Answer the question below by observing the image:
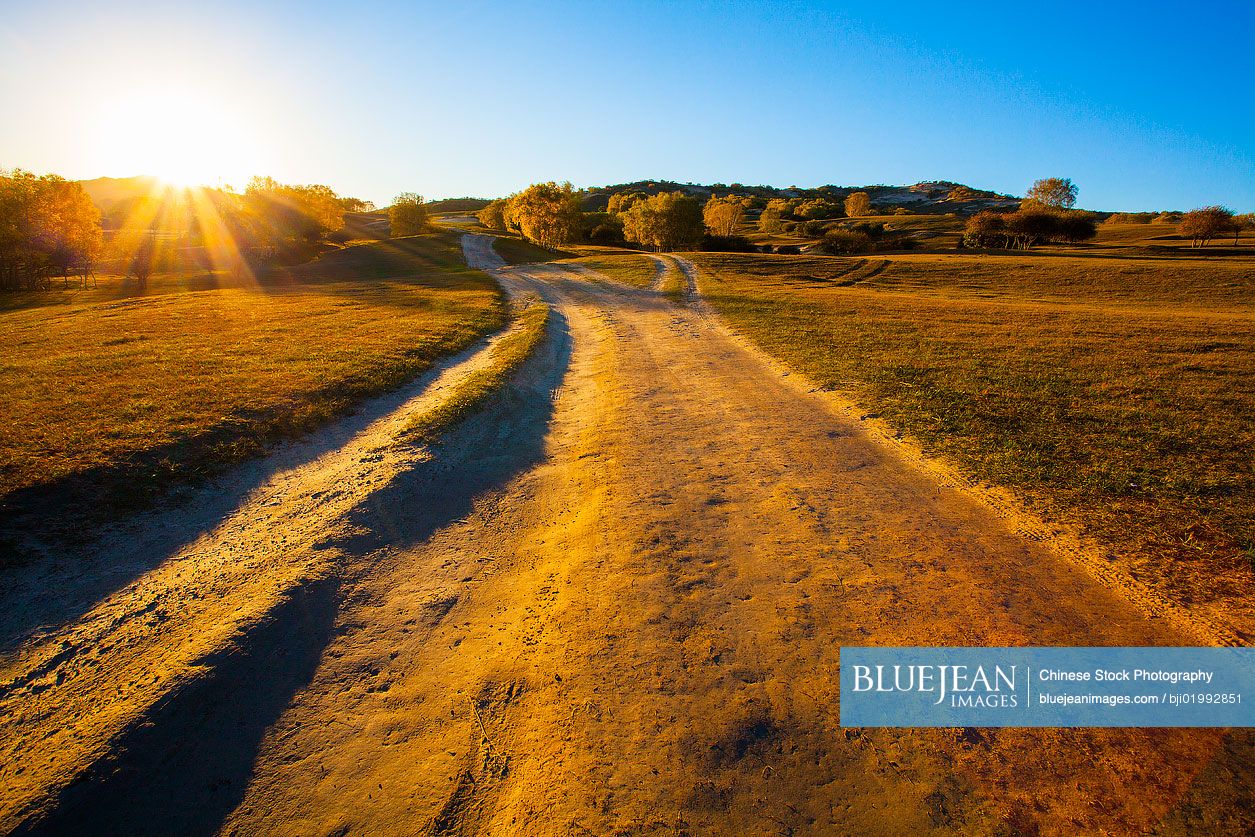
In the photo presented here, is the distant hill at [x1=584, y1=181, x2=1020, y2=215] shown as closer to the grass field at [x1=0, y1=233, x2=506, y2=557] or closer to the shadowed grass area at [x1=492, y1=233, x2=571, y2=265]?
the shadowed grass area at [x1=492, y1=233, x2=571, y2=265]

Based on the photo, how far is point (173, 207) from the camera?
67312 mm

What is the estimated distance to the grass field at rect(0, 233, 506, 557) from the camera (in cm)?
810

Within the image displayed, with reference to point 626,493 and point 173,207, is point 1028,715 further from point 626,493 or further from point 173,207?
point 173,207

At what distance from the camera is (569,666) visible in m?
4.94

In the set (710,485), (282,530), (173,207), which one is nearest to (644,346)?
(710,485)

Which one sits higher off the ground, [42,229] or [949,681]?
[42,229]

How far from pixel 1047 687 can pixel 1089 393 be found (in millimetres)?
11230

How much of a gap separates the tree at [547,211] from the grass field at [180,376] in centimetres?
4165

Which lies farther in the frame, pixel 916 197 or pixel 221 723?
pixel 916 197

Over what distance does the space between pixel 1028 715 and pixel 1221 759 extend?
3.89 feet

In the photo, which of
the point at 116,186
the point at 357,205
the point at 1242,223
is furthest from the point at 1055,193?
the point at 116,186

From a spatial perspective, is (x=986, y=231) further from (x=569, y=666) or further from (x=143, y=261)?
(x=143, y=261)

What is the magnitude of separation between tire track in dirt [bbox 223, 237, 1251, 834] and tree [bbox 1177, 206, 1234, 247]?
74.7 metres

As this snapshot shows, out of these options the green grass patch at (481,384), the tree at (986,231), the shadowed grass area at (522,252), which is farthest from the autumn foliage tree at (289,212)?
the tree at (986,231)
